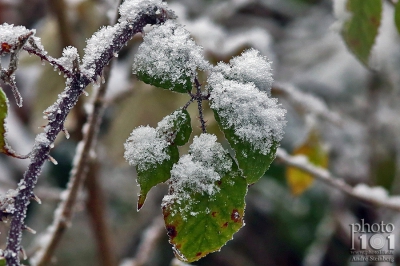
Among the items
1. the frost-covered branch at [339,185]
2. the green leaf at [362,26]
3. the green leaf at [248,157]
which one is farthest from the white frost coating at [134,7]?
the frost-covered branch at [339,185]

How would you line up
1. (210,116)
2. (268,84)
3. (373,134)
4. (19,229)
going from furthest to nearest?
(373,134)
(210,116)
(268,84)
(19,229)

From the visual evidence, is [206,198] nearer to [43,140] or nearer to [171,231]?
[171,231]

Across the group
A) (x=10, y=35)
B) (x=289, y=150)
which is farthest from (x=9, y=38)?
(x=289, y=150)

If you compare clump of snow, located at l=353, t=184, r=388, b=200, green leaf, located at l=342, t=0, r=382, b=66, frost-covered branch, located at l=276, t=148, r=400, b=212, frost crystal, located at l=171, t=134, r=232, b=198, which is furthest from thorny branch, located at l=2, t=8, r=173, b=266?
clump of snow, located at l=353, t=184, r=388, b=200

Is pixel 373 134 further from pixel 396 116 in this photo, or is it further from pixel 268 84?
pixel 268 84

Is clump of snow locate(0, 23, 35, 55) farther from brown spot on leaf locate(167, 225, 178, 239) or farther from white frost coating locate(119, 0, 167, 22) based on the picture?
brown spot on leaf locate(167, 225, 178, 239)

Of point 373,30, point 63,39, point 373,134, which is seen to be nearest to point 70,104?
point 373,30
